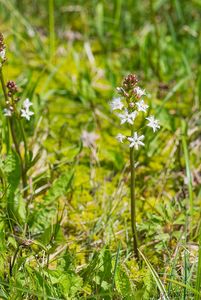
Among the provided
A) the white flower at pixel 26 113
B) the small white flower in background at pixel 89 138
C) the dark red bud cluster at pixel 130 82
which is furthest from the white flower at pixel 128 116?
the small white flower in background at pixel 89 138

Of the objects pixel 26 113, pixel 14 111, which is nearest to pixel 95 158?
pixel 26 113

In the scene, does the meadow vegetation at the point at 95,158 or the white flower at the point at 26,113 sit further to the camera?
the white flower at the point at 26,113

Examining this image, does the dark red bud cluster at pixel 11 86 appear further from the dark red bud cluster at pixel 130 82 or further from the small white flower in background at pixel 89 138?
the small white flower in background at pixel 89 138

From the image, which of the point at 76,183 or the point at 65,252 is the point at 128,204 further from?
the point at 65,252

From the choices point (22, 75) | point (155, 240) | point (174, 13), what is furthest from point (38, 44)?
point (155, 240)

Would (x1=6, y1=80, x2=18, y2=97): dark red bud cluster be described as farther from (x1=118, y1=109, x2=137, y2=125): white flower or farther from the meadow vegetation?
(x1=118, y1=109, x2=137, y2=125): white flower

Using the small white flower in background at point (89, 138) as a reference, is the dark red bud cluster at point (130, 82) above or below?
below

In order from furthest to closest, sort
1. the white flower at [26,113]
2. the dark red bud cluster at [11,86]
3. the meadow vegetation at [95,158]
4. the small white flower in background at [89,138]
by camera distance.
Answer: the small white flower in background at [89,138] < the white flower at [26,113] < the dark red bud cluster at [11,86] < the meadow vegetation at [95,158]
